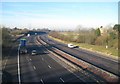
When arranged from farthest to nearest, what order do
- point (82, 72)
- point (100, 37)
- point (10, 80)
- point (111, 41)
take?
point (100, 37), point (111, 41), point (82, 72), point (10, 80)

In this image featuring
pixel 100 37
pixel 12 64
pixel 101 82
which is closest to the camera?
pixel 101 82

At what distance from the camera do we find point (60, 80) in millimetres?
28375

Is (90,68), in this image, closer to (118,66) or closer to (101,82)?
(118,66)

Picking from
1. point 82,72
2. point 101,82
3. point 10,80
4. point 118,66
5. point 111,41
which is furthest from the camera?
point 111,41

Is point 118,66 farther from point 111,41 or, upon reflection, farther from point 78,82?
point 111,41

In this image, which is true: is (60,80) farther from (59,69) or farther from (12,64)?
(12,64)

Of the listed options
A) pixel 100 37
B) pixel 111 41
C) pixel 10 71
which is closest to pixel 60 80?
pixel 10 71

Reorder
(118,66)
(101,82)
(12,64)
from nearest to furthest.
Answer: (101,82) < (118,66) < (12,64)

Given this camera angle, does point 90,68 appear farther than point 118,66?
No

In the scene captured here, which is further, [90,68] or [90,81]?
[90,68]

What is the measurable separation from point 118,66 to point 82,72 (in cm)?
790

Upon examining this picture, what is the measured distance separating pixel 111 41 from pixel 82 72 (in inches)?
1457

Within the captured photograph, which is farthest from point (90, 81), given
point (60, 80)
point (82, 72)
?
point (82, 72)

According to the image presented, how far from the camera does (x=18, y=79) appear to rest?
29.9 m
